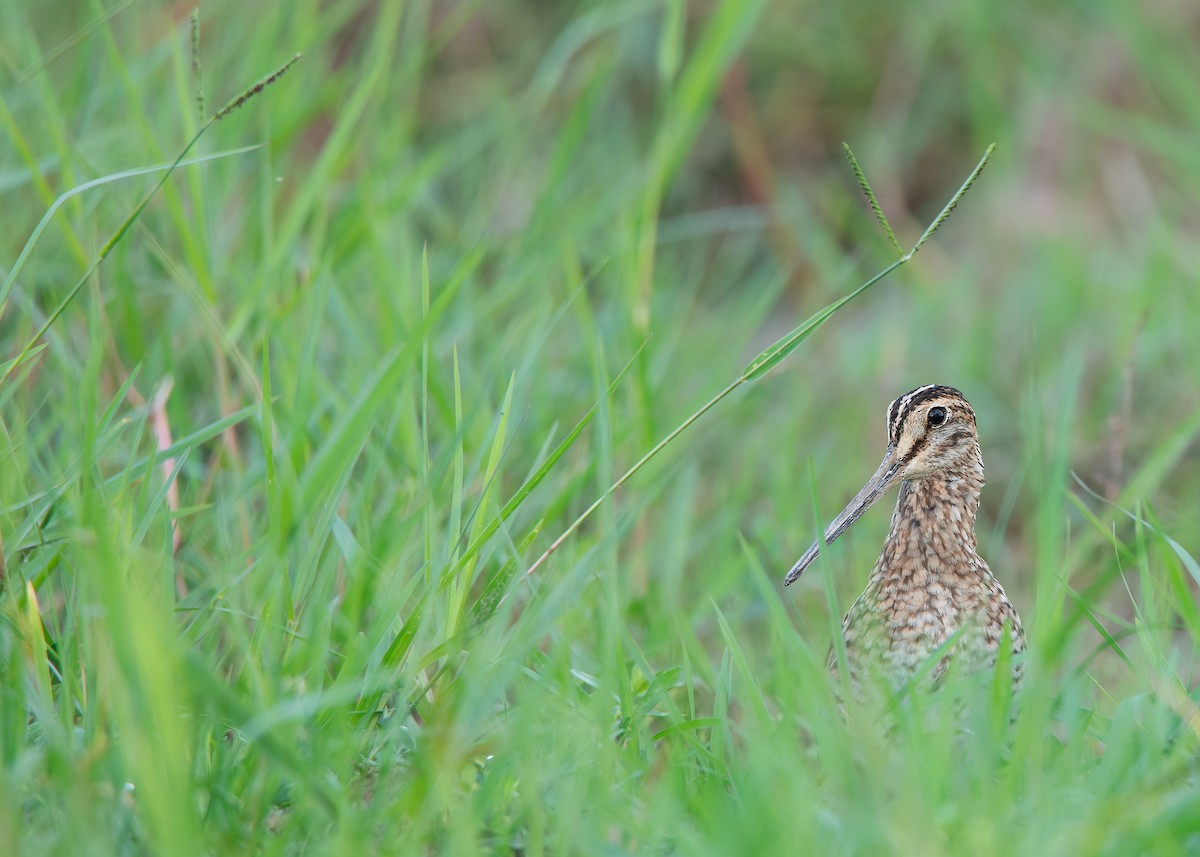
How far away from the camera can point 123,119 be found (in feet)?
12.7

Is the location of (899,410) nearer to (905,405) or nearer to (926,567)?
(905,405)

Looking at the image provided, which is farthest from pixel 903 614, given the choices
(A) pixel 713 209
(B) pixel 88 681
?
(A) pixel 713 209

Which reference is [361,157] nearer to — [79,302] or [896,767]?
[79,302]

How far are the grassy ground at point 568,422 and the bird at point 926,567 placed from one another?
0.11 metres

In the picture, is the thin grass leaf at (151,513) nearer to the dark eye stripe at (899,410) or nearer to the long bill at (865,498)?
the long bill at (865,498)

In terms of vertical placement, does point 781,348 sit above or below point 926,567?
above

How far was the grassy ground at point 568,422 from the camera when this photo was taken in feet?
6.12

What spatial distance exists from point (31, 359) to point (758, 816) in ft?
5.99

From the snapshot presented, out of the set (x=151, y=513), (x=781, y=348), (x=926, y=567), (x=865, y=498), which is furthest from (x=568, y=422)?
(x=151, y=513)

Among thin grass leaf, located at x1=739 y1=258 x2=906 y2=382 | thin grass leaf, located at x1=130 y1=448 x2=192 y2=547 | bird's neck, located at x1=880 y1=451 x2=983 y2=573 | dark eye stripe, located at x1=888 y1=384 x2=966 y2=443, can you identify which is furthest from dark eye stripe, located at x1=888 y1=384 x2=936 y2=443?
thin grass leaf, located at x1=130 y1=448 x2=192 y2=547

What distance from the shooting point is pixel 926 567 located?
262 cm

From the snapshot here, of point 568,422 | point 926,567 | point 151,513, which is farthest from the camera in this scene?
point 568,422

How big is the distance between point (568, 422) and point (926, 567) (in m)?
1.23

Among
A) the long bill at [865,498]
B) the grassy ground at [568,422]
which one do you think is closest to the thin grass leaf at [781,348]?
the grassy ground at [568,422]
